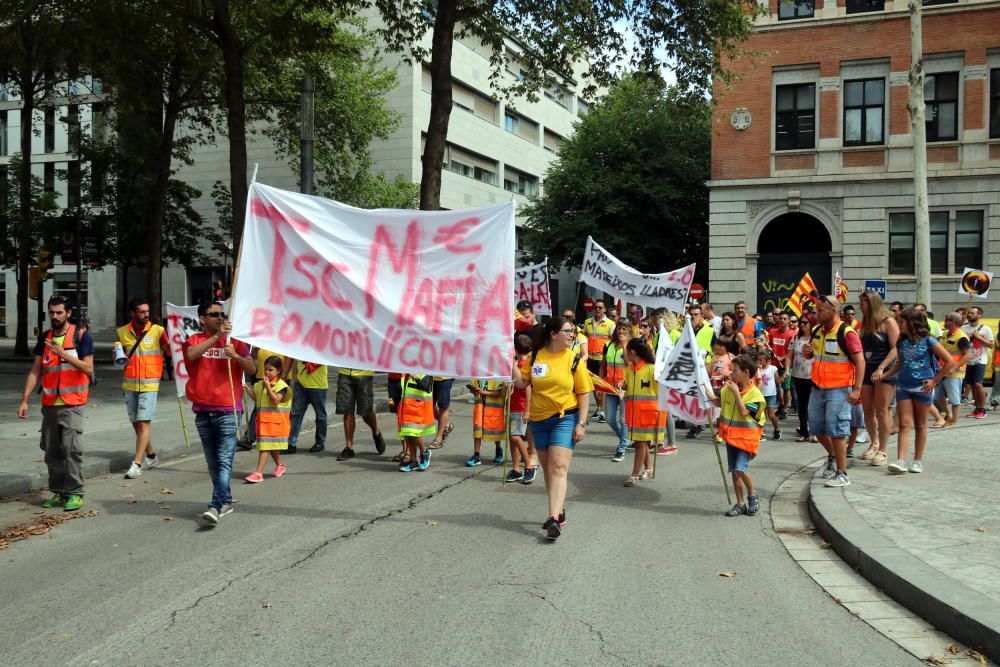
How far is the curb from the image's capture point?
4.58m

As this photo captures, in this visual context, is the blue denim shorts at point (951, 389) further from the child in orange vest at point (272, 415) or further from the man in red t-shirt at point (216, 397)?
the man in red t-shirt at point (216, 397)

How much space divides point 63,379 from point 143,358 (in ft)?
6.80

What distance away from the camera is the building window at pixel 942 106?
2864 cm

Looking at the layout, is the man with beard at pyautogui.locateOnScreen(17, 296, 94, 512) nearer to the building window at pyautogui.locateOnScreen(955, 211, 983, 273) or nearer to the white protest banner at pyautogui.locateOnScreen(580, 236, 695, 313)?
the white protest banner at pyautogui.locateOnScreen(580, 236, 695, 313)

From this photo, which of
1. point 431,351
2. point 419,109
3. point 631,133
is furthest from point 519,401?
point 419,109

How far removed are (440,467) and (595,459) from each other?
2010 mm

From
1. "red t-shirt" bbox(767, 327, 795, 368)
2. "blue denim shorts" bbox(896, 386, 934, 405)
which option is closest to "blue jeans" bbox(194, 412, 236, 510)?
"blue denim shorts" bbox(896, 386, 934, 405)

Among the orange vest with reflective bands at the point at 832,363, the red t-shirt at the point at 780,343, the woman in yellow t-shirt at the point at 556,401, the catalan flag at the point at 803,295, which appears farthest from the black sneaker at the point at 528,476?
the catalan flag at the point at 803,295

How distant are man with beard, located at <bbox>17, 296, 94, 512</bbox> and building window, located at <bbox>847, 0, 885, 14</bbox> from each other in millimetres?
28451

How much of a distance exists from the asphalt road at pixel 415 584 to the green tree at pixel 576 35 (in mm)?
11486

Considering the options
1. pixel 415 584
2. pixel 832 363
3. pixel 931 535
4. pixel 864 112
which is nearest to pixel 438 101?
pixel 832 363

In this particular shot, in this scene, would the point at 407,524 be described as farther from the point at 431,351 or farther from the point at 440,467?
the point at 440,467

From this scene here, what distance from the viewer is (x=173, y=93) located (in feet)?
83.0

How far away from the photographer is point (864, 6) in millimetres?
29250
